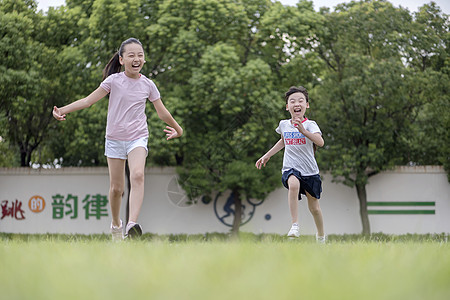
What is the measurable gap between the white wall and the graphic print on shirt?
13.5 meters

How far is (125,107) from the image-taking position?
5.63 m

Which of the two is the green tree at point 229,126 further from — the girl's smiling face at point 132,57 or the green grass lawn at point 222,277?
the green grass lawn at point 222,277

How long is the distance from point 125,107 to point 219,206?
48.4 feet

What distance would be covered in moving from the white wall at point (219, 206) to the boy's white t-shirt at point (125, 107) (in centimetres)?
1462

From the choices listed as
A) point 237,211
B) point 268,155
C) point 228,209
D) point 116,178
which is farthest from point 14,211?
point 116,178

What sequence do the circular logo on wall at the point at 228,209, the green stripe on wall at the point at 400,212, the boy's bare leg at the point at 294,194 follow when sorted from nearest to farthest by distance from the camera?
the boy's bare leg at the point at 294,194 → the circular logo on wall at the point at 228,209 → the green stripe on wall at the point at 400,212

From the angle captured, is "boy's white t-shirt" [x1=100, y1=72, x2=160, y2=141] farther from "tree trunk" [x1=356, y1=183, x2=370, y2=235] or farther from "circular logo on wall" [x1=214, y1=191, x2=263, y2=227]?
"tree trunk" [x1=356, y1=183, x2=370, y2=235]

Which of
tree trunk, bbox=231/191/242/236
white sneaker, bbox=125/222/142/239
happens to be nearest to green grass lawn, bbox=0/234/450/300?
white sneaker, bbox=125/222/142/239

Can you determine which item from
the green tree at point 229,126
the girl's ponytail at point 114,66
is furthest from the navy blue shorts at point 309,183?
the green tree at point 229,126

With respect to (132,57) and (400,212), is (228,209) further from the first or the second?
(132,57)

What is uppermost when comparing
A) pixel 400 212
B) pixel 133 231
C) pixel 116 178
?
pixel 116 178

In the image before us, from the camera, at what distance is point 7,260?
2471 millimetres

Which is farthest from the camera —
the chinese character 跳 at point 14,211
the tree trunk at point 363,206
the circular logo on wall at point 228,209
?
the chinese character 跳 at point 14,211

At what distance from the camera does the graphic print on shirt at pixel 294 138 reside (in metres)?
6.73
